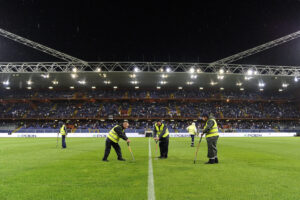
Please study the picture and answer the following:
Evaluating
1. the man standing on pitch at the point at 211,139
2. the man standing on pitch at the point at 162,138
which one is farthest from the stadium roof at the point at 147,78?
the man standing on pitch at the point at 211,139

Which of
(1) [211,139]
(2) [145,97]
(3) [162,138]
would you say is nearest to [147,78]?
(2) [145,97]

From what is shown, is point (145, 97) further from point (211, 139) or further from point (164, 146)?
point (211, 139)

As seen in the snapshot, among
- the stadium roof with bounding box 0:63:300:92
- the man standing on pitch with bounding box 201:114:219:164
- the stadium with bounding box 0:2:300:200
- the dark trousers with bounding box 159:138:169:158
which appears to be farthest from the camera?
the stadium roof with bounding box 0:63:300:92

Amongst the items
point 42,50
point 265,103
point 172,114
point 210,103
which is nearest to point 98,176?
point 42,50

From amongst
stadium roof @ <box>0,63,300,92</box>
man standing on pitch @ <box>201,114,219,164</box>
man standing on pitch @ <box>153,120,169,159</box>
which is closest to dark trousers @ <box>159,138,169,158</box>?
man standing on pitch @ <box>153,120,169,159</box>

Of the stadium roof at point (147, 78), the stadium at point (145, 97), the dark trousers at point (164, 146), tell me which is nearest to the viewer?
the dark trousers at point (164, 146)

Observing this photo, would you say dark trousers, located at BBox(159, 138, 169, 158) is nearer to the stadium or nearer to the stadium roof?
the stadium

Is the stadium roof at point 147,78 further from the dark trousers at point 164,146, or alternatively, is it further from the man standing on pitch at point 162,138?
the dark trousers at point 164,146

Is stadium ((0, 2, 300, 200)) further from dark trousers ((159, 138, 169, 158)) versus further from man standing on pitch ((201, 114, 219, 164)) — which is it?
man standing on pitch ((201, 114, 219, 164))

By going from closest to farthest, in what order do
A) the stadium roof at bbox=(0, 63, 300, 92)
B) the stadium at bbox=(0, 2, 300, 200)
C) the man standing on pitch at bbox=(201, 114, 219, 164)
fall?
the man standing on pitch at bbox=(201, 114, 219, 164)
the stadium at bbox=(0, 2, 300, 200)
the stadium roof at bbox=(0, 63, 300, 92)

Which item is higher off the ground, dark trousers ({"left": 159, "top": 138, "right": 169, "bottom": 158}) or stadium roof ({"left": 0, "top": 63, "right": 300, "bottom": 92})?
stadium roof ({"left": 0, "top": 63, "right": 300, "bottom": 92})

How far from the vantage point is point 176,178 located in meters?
5.88

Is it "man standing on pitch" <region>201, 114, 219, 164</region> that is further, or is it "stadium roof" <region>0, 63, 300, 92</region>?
"stadium roof" <region>0, 63, 300, 92</region>

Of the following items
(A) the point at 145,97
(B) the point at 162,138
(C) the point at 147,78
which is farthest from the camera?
(A) the point at 145,97
